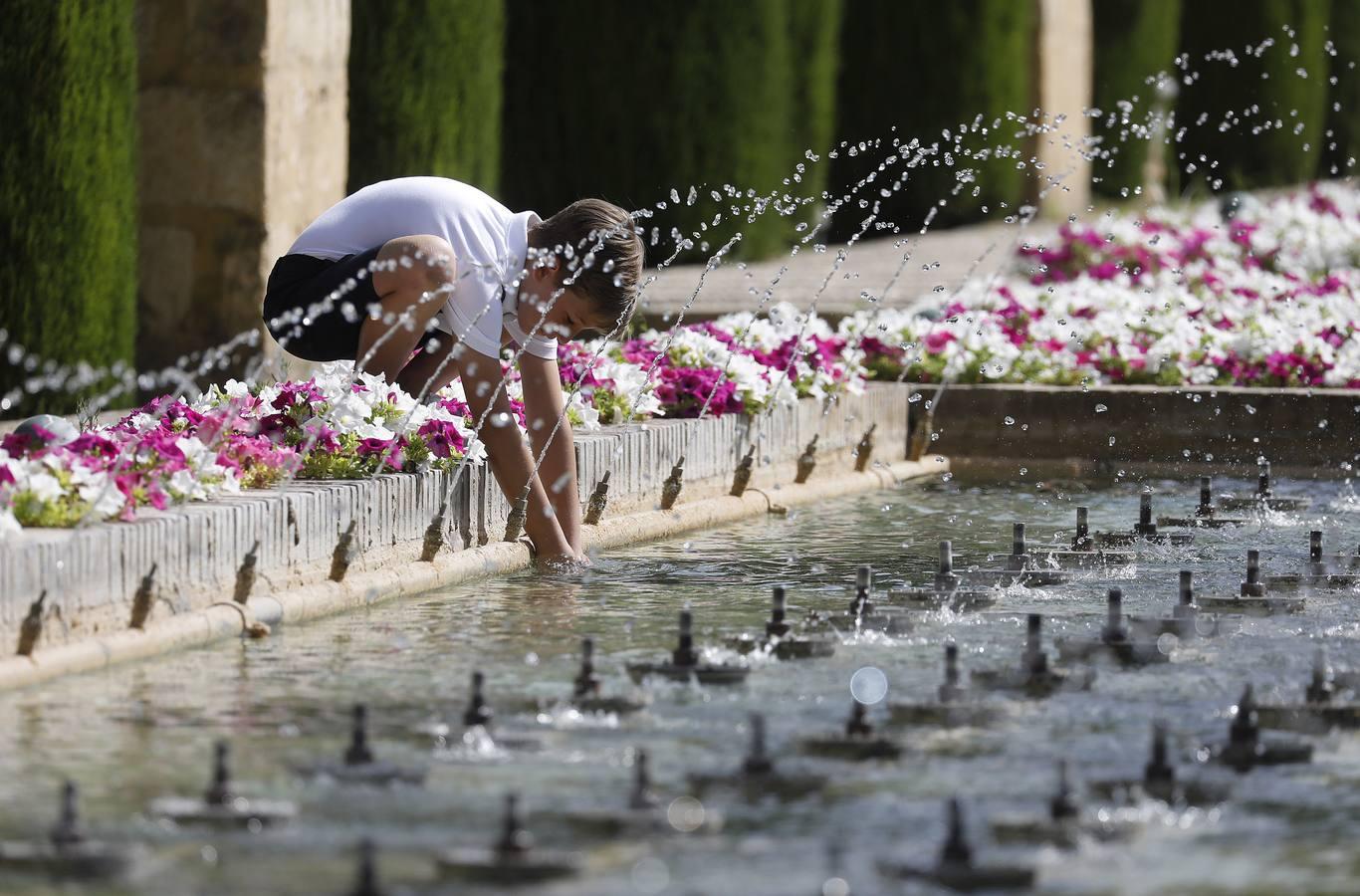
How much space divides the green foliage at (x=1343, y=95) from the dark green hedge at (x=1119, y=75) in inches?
201

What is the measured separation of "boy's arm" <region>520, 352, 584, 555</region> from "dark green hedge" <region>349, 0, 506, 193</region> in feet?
16.4

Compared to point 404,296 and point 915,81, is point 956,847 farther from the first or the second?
point 915,81

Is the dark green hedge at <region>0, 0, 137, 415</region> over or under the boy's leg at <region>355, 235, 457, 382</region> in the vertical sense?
over

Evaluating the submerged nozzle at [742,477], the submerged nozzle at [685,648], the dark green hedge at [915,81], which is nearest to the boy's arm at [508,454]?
the submerged nozzle at [685,648]

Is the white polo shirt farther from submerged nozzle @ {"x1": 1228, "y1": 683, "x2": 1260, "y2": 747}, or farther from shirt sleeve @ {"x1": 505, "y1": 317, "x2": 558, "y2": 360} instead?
submerged nozzle @ {"x1": 1228, "y1": 683, "x2": 1260, "y2": 747}

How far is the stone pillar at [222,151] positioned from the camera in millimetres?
9359

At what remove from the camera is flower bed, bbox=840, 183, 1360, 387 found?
900cm

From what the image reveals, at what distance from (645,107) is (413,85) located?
271cm

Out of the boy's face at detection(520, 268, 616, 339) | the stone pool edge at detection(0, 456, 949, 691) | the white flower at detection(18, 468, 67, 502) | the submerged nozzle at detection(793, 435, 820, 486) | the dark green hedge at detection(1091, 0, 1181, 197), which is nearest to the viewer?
the stone pool edge at detection(0, 456, 949, 691)

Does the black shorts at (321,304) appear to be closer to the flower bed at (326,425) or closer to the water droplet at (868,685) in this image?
the flower bed at (326,425)

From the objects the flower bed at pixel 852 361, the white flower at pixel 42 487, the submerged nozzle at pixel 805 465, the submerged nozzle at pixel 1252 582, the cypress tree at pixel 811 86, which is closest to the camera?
the white flower at pixel 42 487

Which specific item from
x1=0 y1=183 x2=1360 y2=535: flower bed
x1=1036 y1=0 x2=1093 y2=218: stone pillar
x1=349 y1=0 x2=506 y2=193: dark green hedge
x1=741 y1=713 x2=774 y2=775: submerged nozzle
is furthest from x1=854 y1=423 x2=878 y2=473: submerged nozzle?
x1=1036 y1=0 x2=1093 y2=218: stone pillar

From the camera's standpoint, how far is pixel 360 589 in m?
5.38

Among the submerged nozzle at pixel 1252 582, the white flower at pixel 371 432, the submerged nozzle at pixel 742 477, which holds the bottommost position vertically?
the submerged nozzle at pixel 1252 582
